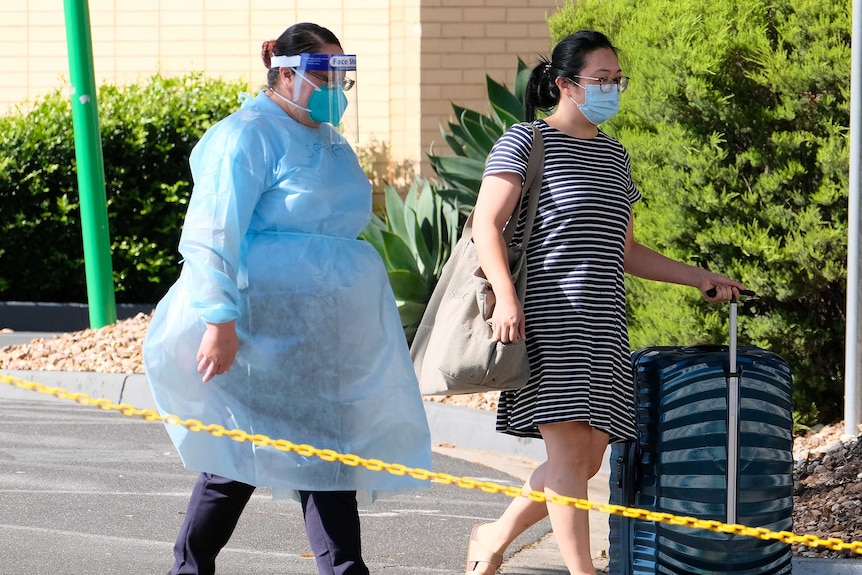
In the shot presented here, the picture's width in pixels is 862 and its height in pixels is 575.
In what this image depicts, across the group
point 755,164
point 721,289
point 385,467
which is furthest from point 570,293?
point 755,164

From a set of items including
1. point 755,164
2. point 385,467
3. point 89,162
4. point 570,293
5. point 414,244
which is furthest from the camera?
point 89,162

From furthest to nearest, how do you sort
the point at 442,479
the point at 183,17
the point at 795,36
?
the point at 183,17 → the point at 795,36 → the point at 442,479

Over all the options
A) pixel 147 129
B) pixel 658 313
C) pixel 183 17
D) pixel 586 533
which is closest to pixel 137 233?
pixel 147 129

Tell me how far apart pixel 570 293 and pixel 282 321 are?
843 mm

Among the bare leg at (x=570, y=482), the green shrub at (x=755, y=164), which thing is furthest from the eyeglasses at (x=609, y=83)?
the green shrub at (x=755, y=164)

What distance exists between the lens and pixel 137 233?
39.5ft

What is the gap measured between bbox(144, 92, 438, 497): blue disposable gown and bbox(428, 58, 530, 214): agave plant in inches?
188

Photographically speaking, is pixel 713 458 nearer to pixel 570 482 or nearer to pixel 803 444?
pixel 570 482

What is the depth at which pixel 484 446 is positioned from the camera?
7.20 meters

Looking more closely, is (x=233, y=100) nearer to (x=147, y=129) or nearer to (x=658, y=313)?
(x=147, y=129)

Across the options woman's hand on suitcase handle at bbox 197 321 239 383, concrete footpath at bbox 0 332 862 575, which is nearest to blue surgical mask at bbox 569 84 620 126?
woman's hand on suitcase handle at bbox 197 321 239 383

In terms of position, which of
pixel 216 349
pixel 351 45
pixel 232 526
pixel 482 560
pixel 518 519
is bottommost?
pixel 482 560

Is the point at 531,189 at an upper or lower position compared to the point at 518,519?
upper

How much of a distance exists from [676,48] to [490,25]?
582cm
